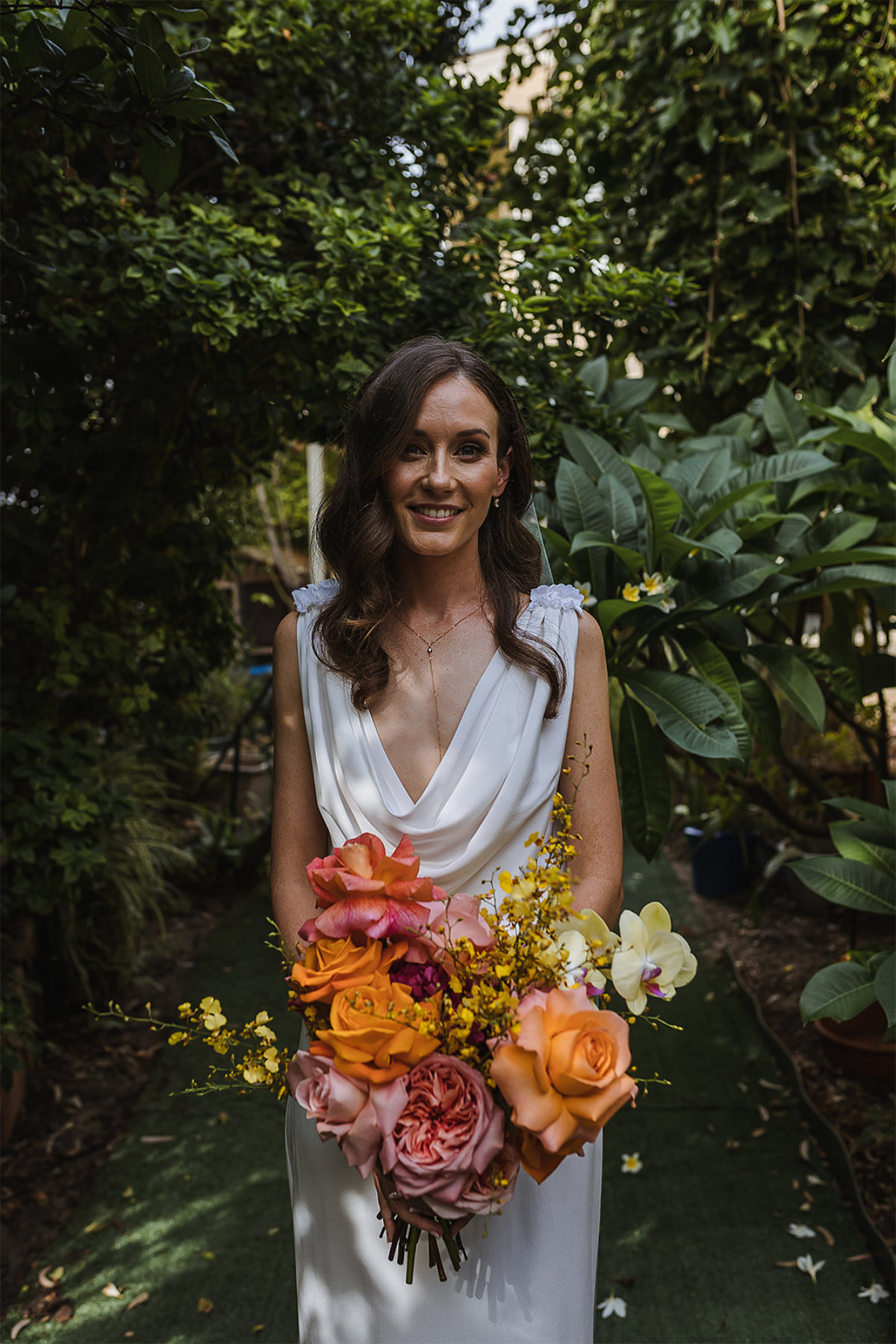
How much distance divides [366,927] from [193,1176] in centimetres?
234

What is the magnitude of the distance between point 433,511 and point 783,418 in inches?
63.5

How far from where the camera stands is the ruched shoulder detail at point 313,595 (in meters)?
1.66

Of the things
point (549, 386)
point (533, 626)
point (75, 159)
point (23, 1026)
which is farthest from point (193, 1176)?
point (75, 159)

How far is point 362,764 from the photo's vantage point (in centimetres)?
151

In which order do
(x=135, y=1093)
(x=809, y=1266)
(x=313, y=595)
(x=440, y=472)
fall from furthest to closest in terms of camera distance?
(x=135, y=1093)
(x=809, y=1266)
(x=313, y=595)
(x=440, y=472)

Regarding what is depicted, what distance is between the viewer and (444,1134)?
0.99m

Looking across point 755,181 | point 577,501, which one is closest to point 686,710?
point 577,501

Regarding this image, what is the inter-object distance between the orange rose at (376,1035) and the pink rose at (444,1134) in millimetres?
28

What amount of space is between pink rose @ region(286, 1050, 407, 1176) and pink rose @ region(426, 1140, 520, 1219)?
0.08m

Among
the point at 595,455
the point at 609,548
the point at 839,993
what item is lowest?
the point at 839,993

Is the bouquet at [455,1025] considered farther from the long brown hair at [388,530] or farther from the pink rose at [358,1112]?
the long brown hair at [388,530]

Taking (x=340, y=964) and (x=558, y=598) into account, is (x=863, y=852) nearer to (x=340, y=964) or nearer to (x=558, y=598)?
(x=558, y=598)

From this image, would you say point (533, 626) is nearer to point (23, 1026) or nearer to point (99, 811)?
point (99, 811)

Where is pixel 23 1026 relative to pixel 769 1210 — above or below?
above
